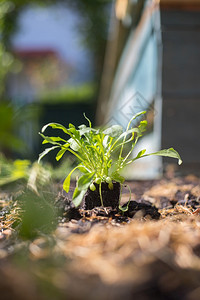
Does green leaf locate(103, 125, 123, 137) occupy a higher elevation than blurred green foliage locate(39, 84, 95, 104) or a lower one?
higher

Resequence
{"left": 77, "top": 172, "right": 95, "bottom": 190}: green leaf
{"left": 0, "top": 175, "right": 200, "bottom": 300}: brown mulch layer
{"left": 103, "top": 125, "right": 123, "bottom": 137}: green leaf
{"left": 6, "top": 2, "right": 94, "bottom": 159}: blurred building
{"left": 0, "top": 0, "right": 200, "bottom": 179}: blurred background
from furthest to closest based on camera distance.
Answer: {"left": 6, "top": 2, "right": 94, "bottom": 159}: blurred building < {"left": 0, "top": 0, "right": 200, "bottom": 179}: blurred background < {"left": 103, "top": 125, "right": 123, "bottom": 137}: green leaf < {"left": 77, "top": 172, "right": 95, "bottom": 190}: green leaf < {"left": 0, "top": 175, "right": 200, "bottom": 300}: brown mulch layer

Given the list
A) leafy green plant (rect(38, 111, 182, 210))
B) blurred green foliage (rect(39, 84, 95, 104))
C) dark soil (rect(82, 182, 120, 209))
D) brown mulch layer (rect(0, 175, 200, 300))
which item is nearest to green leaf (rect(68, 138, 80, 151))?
leafy green plant (rect(38, 111, 182, 210))

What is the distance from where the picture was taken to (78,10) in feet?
39.9

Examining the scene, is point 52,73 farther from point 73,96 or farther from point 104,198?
point 104,198

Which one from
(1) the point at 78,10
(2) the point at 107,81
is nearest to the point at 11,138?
(2) the point at 107,81

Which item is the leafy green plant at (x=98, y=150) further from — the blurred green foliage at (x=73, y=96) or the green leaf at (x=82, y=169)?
the blurred green foliage at (x=73, y=96)

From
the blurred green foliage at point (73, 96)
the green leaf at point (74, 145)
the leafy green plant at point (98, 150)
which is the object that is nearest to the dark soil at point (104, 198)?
the leafy green plant at point (98, 150)

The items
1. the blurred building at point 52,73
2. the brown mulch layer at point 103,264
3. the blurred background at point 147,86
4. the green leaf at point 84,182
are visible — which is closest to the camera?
the brown mulch layer at point 103,264

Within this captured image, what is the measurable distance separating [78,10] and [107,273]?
12.6 metres

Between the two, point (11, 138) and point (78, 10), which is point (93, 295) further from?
point (78, 10)

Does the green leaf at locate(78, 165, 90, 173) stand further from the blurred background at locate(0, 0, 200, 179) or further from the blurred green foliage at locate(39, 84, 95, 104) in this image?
the blurred green foliage at locate(39, 84, 95, 104)

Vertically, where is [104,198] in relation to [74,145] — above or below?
below

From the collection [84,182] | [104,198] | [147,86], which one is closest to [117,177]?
[104,198]

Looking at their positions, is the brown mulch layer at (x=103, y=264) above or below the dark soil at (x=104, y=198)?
above
